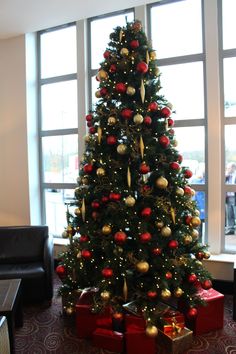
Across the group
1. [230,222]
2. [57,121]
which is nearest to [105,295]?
[230,222]

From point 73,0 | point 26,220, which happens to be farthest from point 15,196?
point 73,0

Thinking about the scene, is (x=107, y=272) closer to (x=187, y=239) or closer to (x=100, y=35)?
(x=187, y=239)

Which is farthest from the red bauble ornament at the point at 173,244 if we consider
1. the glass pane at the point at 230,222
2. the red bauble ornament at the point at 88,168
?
the glass pane at the point at 230,222

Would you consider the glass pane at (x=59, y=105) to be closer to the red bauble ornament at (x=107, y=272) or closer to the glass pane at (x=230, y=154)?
the glass pane at (x=230, y=154)

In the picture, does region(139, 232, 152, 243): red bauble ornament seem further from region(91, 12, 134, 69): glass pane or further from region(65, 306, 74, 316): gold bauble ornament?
region(91, 12, 134, 69): glass pane

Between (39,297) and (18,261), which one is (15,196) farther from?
(39,297)

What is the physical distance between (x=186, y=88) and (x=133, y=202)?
1895 millimetres

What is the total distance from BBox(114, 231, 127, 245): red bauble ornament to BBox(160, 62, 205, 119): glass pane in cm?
185

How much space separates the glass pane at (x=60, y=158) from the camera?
A: 4016 mm

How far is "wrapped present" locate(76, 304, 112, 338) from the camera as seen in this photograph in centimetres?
230

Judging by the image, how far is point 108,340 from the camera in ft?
7.29

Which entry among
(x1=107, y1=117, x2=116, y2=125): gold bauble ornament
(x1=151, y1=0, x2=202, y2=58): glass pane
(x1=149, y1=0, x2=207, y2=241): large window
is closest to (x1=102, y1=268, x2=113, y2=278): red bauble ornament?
(x1=107, y1=117, x2=116, y2=125): gold bauble ornament

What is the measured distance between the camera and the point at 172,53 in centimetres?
347

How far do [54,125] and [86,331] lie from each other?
9.27ft
